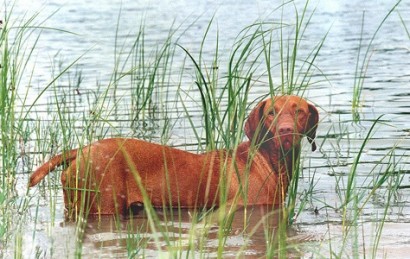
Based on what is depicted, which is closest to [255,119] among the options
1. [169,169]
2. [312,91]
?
[169,169]

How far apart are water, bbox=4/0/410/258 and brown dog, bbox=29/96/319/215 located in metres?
0.17

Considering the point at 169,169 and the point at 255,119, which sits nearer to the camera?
the point at 169,169

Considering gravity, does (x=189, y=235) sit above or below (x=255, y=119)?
below

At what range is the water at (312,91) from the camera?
568 cm

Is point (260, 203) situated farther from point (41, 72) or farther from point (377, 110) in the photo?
→ point (41, 72)

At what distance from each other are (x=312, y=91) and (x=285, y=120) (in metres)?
4.81

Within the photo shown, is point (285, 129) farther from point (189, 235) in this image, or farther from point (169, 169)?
point (189, 235)

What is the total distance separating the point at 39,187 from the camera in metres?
6.86

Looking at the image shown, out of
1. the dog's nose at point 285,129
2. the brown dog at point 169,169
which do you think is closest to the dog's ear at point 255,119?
the brown dog at point 169,169

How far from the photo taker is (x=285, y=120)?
237 inches

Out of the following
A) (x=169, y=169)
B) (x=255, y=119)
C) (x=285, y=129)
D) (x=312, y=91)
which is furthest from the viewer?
(x=312, y=91)

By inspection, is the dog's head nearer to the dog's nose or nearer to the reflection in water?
the dog's nose

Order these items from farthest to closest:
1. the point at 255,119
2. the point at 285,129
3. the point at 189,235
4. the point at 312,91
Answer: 1. the point at 312,91
2. the point at 255,119
3. the point at 285,129
4. the point at 189,235

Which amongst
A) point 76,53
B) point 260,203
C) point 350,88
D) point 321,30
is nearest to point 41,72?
point 76,53
